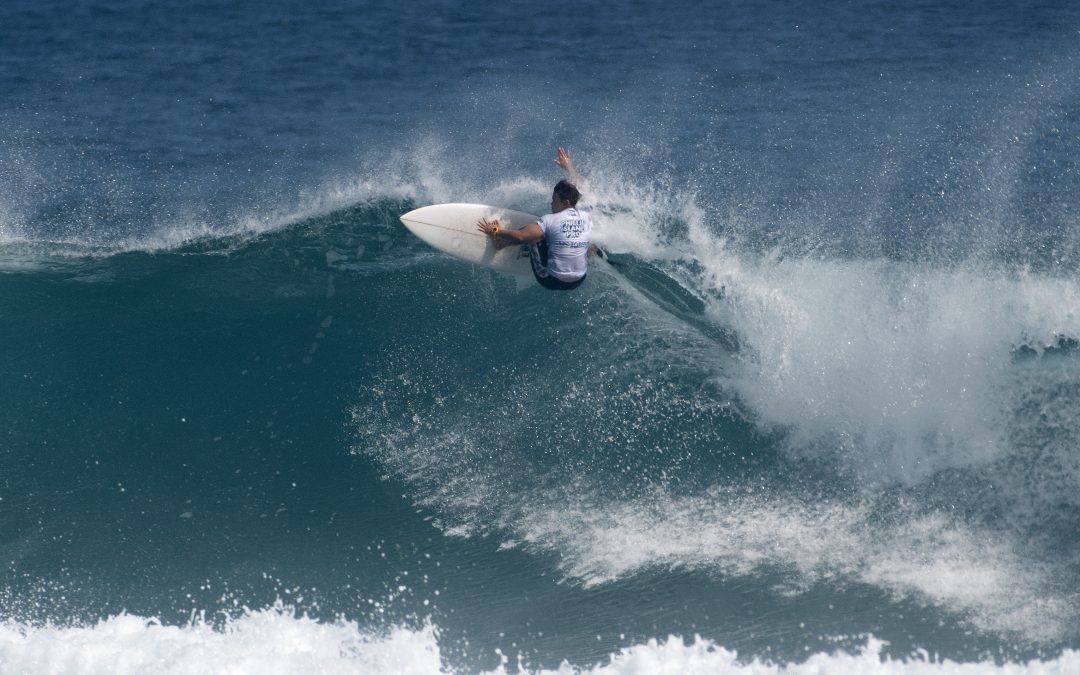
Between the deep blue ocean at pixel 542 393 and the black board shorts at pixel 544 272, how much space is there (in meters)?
0.58

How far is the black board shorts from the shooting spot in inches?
390

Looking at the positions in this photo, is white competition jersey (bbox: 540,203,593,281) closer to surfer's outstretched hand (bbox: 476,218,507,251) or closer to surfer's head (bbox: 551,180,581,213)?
surfer's head (bbox: 551,180,581,213)

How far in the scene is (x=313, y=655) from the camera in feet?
27.4

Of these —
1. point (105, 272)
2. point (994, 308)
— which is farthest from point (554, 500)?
point (105, 272)

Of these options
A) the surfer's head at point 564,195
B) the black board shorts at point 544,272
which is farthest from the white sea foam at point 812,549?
the surfer's head at point 564,195

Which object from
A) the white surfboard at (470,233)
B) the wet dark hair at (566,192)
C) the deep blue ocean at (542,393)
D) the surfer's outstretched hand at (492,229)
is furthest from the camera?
the white surfboard at (470,233)

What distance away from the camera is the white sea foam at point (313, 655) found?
27.1ft

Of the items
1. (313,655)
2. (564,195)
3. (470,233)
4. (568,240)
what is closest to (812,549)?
(568,240)

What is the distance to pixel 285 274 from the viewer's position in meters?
11.2

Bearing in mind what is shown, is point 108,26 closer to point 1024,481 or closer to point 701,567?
point 701,567

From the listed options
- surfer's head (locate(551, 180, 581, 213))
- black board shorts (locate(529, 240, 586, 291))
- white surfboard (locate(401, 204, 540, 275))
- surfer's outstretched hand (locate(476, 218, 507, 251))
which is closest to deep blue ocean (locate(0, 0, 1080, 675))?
white surfboard (locate(401, 204, 540, 275))

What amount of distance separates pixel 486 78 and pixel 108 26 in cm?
631

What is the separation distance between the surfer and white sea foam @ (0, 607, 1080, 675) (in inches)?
136

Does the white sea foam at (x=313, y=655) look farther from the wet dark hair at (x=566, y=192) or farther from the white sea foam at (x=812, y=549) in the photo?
the wet dark hair at (x=566, y=192)
